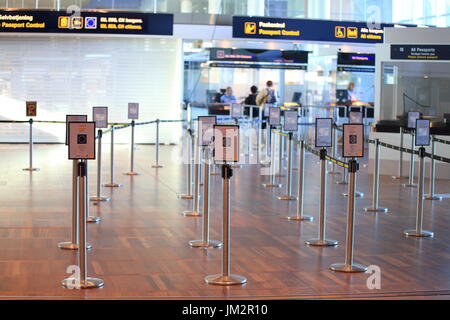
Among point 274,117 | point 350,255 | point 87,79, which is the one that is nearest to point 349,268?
point 350,255

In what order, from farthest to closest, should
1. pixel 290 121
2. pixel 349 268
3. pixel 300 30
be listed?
1. pixel 300 30
2. pixel 290 121
3. pixel 349 268

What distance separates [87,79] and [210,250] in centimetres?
1452

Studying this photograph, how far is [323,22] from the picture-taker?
20.5 m

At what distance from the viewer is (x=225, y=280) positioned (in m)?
7.21

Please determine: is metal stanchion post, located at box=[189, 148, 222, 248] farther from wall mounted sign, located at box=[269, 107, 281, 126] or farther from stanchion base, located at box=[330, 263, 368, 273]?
wall mounted sign, located at box=[269, 107, 281, 126]

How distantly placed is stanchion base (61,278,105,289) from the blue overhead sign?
13560 mm

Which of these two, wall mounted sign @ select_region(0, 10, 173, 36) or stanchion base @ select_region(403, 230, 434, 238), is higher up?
wall mounted sign @ select_region(0, 10, 173, 36)

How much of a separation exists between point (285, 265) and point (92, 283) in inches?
77.2

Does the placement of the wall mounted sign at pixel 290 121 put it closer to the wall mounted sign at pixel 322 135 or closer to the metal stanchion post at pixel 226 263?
the wall mounted sign at pixel 322 135

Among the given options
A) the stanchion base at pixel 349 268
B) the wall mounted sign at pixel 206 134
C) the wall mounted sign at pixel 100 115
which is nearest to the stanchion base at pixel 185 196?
the wall mounted sign at pixel 206 134

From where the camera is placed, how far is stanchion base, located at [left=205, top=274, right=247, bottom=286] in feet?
23.5

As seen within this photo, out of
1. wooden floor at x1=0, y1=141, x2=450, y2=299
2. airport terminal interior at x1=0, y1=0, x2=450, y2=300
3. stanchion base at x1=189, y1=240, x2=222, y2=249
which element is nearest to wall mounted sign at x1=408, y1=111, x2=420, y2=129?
airport terminal interior at x1=0, y1=0, x2=450, y2=300

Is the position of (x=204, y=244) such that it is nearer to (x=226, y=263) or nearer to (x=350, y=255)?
(x=226, y=263)

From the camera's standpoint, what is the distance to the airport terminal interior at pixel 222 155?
7.54 metres
